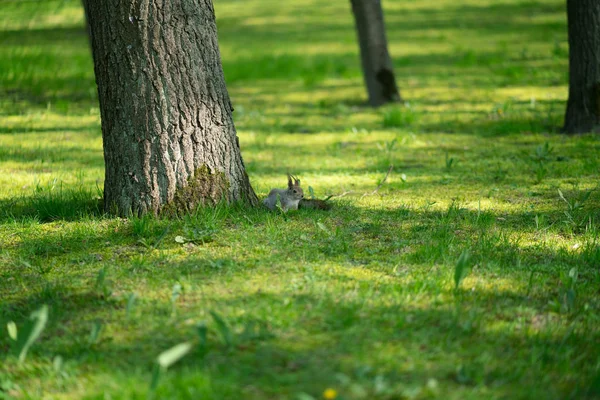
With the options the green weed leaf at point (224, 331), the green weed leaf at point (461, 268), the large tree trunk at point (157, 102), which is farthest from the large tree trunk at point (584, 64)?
the green weed leaf at point (224, 331)

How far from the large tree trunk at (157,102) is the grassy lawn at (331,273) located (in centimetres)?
25

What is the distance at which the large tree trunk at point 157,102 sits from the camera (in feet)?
14.7

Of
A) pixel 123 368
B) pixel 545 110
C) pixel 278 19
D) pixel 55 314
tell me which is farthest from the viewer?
pixel 278 19

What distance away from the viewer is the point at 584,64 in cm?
763

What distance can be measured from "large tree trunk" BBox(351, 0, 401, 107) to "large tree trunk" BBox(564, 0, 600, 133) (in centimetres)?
323

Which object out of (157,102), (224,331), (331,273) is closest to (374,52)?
(157,102)

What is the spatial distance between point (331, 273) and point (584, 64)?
524 cm

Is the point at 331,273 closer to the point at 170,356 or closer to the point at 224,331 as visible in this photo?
the point at 224,331

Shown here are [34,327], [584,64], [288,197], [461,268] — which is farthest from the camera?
[584,64]

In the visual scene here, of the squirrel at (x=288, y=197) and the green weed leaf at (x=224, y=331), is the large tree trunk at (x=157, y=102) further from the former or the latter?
the green weed leaf at (x=224, y=331)

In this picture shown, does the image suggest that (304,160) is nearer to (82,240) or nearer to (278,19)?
(82,240)

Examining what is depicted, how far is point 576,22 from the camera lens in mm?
7598

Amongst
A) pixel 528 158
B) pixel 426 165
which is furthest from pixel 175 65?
pixel 528 158

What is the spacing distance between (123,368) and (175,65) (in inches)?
92.4
